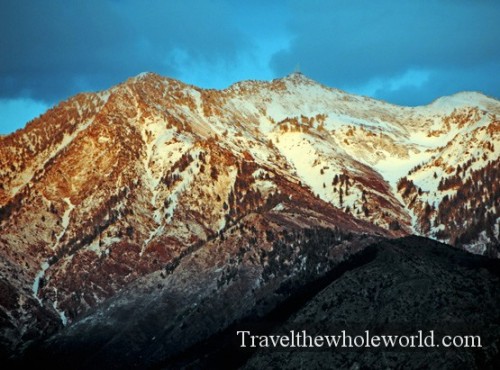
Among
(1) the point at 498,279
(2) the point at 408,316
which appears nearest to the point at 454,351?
(2) the point at 408,316

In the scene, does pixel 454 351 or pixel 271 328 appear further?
pixel 271 328

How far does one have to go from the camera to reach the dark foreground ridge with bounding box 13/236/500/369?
155375 millimetres

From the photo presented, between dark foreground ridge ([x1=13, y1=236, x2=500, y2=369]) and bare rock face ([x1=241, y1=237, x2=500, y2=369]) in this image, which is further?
dark foreground ridge ([x1=13, y1=236, x2=500, y2=369])

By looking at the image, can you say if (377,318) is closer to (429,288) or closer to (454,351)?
(429,288)

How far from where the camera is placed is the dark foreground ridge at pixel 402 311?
155375 mm

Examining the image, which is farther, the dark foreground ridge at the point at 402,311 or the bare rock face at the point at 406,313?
the dark foreground ridge at the point at 402,311

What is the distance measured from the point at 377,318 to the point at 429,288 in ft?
36.8

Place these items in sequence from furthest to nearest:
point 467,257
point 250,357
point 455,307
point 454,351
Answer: point 467,257
point 250,357
point 455,307
point 454,351

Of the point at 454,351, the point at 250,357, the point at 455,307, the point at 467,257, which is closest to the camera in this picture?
the point at 454,351

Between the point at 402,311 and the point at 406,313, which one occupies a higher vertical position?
the point at 402,311

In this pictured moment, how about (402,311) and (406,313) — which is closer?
(406,313)

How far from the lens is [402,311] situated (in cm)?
16850

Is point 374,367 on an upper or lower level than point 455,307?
lower

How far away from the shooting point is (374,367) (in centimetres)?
15812
